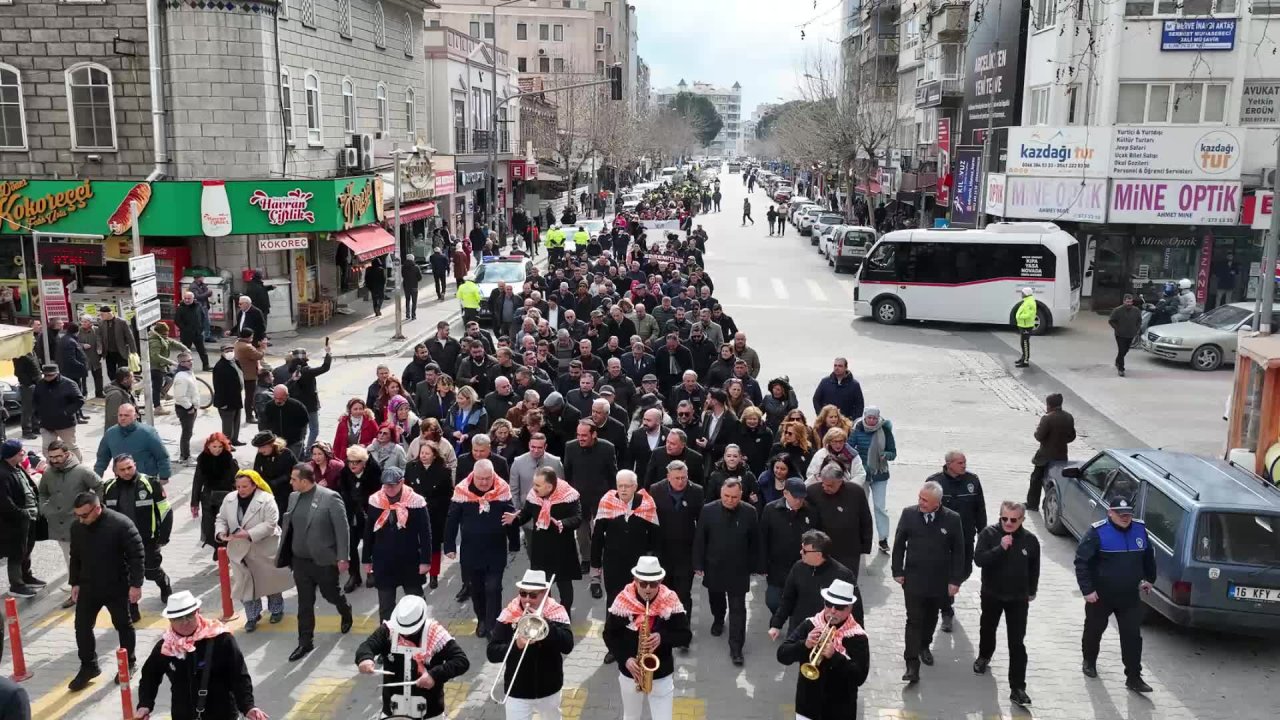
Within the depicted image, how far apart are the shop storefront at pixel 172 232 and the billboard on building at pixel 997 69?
66.2 feet

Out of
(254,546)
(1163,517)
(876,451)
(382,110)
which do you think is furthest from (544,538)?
(382,110)

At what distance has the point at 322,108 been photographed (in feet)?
91.0

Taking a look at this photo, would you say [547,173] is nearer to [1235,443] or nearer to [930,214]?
[930,214]

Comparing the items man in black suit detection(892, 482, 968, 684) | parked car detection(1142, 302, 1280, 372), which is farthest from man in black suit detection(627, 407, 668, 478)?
parked car detection(1142, 302, 1280, 372)

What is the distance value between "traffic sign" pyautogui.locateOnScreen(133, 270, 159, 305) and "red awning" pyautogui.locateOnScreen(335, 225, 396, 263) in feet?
42.8

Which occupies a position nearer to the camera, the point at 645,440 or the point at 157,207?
the point at 645,440

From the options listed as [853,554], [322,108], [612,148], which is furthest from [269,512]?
[612,148]

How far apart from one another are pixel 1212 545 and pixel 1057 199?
22.0 meters

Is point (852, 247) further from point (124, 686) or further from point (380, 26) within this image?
point (124, 686)

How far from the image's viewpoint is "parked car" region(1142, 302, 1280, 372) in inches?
867

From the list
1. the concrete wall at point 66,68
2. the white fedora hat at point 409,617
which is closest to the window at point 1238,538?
the white fedora hat at point 409,617

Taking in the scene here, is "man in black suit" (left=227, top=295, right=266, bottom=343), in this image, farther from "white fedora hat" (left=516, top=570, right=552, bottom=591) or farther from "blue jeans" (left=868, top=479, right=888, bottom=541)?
"white fedora hat" (left=516, top=570, right=552, bottom=591)

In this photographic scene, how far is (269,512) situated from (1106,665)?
7030 millimetres

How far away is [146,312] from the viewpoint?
12797 millimetres
